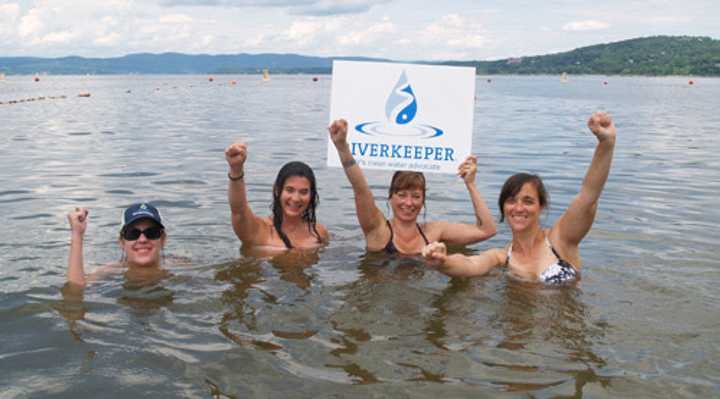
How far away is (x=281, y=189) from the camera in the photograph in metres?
7.37

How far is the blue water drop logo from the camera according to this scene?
6.93 m

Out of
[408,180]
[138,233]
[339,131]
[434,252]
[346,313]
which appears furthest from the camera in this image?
[408,180]

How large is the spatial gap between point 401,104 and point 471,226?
1.71 meters

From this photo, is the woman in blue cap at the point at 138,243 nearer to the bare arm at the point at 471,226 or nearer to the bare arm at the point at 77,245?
the bare arm at the point at 77,245

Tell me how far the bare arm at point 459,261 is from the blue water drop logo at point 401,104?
5.00 ft

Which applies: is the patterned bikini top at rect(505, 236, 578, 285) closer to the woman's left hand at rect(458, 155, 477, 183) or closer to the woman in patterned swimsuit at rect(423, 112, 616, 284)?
the woman in patterned swimsuit at rect(423, 112, 616, 284)

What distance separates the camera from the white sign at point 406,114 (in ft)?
22.7

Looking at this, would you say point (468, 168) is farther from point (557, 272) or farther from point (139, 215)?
point (139, 215)

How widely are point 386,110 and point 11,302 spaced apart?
391 cm

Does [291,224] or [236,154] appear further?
[291,224]

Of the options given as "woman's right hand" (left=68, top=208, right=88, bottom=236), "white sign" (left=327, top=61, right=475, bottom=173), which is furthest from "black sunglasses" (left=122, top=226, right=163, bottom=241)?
"white sign" (left=327, top=61, right=475, bottom=173)

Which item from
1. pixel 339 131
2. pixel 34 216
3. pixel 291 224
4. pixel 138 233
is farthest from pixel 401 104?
pixel 34 216

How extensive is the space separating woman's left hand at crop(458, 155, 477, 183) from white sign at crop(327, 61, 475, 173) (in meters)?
0.06

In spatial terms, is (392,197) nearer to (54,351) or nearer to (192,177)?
(54,351)
